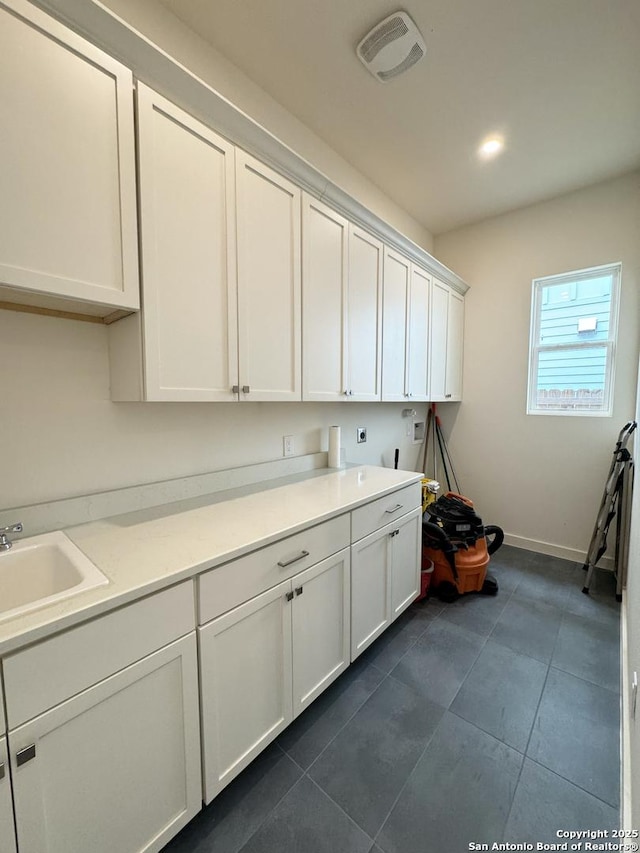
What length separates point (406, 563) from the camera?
2082 mm

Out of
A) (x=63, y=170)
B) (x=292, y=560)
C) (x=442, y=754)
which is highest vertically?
(x=63, y=170)

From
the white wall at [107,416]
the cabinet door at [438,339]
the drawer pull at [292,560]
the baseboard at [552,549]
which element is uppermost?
the cabinet door at [438,339]

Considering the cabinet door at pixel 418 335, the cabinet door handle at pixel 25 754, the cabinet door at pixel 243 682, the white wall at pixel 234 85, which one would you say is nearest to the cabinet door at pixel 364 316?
the cabinet door at pixel 418 335

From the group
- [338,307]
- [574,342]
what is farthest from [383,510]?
[574,342]

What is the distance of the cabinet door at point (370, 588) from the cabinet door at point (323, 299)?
814mm

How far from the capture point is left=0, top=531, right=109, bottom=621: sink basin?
100cm

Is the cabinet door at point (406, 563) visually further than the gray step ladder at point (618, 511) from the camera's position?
No

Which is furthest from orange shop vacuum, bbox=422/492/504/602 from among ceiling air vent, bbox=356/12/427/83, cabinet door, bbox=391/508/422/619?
ceiling air vent, bbox=356/12/427/83

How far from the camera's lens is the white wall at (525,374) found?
2.63 metres

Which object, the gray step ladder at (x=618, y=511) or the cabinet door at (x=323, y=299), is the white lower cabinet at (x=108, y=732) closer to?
the cabinet door at (x=323, y=299)

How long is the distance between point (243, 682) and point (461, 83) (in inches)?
116

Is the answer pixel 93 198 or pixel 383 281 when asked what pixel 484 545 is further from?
pixel 93 198

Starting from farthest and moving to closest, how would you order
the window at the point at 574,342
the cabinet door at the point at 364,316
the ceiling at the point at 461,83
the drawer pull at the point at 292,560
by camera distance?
the window at the point at 574,342 < the cabinet door at the point at 364,316 < the ceiling at the point at 461,83 < the drawer pull at the point at 292,560

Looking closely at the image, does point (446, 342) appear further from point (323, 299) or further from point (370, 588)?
point (370, 588)
